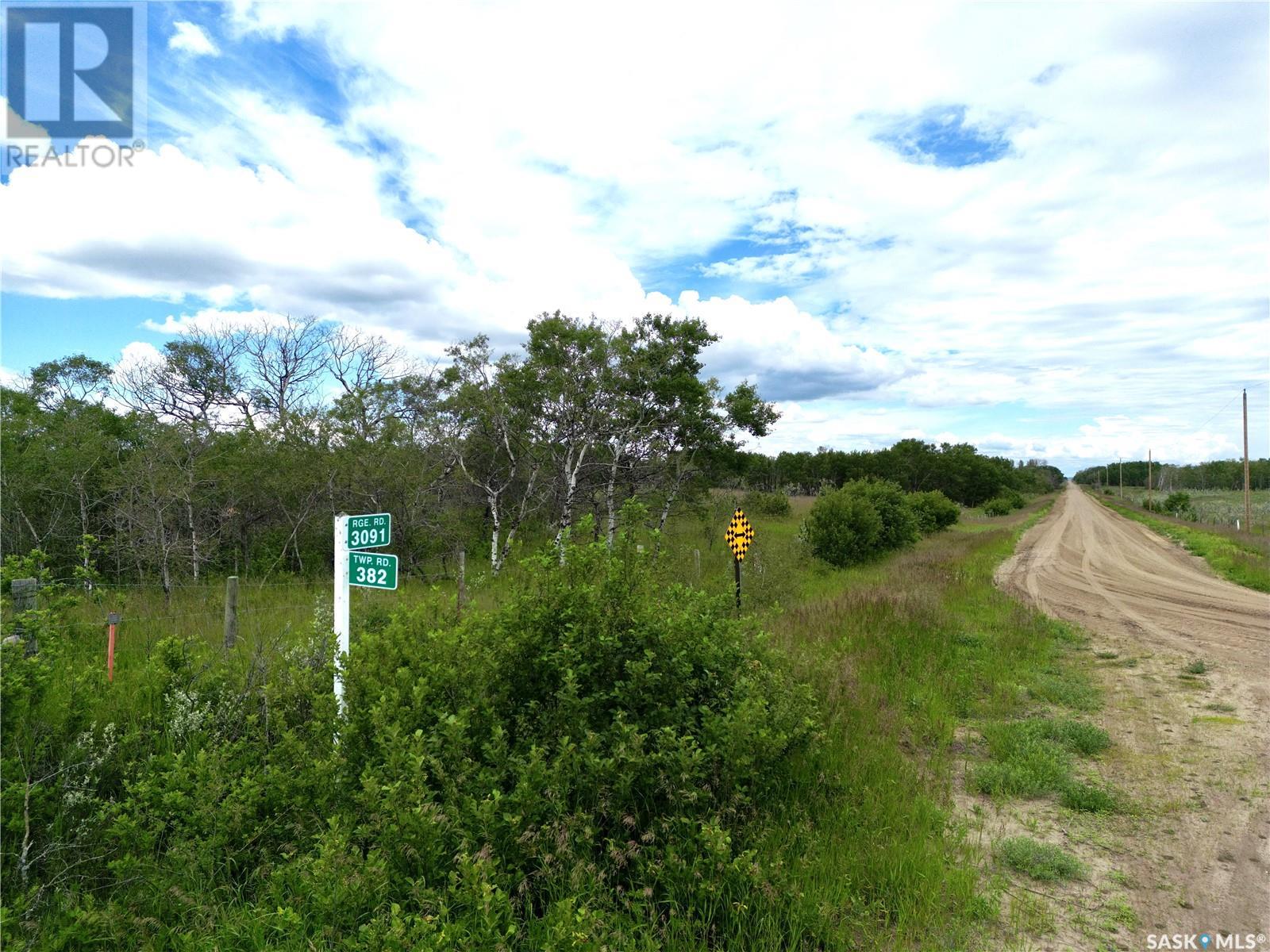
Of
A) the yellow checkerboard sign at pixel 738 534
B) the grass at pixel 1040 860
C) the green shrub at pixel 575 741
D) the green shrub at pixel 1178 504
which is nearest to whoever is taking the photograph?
the green shrub at pixel 575 741

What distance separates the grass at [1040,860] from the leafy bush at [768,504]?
29198 mm

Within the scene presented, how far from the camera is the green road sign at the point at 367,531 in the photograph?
4910 mm

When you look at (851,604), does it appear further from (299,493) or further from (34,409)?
(34,409)

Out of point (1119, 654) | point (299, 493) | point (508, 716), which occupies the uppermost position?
point (299, 493)

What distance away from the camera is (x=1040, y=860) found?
4.41 m

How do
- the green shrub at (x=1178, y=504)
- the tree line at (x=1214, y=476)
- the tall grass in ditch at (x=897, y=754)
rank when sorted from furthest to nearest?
the tree line at (x=1214, y=476), the green shrub at (x=1178, y=504), the tall grass in ditch at (x=897, y=754)

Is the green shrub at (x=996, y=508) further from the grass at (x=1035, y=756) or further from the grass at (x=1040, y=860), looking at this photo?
the grass at (x=1040, y=860)

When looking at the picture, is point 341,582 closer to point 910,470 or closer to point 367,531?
point 367,531

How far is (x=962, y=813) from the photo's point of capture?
5117 mm

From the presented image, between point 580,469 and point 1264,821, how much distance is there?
59.6ft

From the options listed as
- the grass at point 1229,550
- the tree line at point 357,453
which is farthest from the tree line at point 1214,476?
the tree line at point 357,453

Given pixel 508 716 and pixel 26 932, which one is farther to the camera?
pixel 508 716

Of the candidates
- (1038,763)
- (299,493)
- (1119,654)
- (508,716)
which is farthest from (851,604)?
(299,493)

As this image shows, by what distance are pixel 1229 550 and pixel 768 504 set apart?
2099 centimetres
